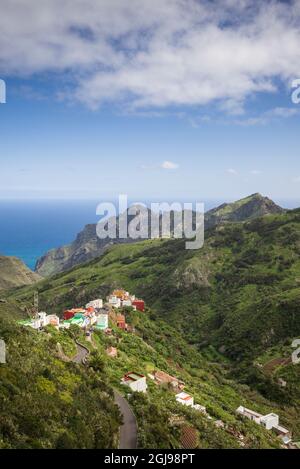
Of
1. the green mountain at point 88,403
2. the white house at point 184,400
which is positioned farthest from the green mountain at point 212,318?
the white house at point 184,400

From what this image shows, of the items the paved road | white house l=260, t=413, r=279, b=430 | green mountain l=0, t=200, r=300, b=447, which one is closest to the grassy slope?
the paved road

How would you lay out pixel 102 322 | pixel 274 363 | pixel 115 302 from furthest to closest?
pixel 115 302 < pixel 274 363 < pixel 102 322

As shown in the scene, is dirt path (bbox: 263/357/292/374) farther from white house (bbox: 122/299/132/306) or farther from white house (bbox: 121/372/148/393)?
white house (bbox: 121/372/148/393)

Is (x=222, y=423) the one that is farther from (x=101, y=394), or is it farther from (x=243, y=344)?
(x=243, y=344)

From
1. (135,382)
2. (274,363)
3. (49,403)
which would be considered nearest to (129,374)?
(135,382)

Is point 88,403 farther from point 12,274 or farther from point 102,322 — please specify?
point 12,274
